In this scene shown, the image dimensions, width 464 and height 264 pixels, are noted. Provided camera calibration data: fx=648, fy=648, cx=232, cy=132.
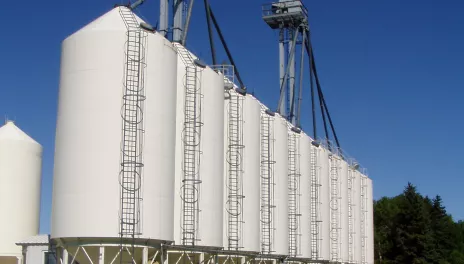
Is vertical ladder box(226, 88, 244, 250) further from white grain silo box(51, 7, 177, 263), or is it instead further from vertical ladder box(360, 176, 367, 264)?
vertical ladder box(360, 176, 367, 264)

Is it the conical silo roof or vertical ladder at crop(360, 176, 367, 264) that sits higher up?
the conical silo roof

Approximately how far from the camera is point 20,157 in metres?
41.4

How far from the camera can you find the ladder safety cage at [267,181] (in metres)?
43.5

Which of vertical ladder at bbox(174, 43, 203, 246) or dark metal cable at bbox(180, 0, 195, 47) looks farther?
dark metal cable at bbox(180, 0, 195, 47)

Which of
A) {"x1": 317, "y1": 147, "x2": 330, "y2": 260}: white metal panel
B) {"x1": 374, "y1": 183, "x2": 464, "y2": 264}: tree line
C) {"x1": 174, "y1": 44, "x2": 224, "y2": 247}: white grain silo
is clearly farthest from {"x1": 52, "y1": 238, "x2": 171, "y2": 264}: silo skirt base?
{"x1": 374, "y1": 183, "x2": 464, "y2": 264}: tree line

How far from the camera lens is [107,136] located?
92.2 ft

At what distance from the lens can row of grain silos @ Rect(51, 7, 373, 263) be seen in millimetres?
27766

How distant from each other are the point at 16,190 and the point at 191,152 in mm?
14127

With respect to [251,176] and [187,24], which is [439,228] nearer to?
[251,176]

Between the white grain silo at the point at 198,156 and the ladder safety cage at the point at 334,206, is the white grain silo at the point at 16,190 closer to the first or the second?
the white grain silo at the point at 198,156

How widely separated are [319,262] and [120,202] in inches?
1232

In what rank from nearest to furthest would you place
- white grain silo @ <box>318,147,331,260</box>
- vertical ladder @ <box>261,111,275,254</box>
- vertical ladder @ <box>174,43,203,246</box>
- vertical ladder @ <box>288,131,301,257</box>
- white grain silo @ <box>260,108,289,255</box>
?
vertical ladder @ <box>174,43,203,246</box> → vertical ladder @ <box>261,111,275,254</box> → white grain silo @ <box>260,108,289,255</box> → vertical ladder @ <box>288,131,301,257</box> → white grain silo @ <box>318,147,331,260</box>

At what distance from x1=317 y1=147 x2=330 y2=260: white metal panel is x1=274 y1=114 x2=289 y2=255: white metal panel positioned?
32.4ft

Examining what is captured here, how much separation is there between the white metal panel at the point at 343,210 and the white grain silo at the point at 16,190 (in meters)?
31.0
